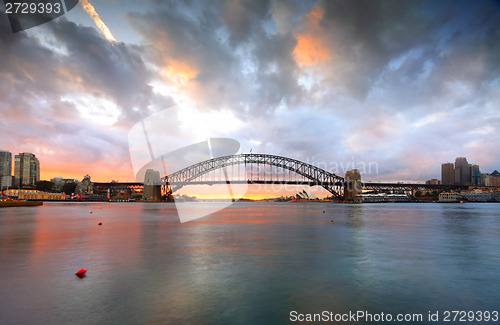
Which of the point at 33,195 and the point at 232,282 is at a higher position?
the point at 232,282

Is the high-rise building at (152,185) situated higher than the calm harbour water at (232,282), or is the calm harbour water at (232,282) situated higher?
the high-rise building at (152,185)

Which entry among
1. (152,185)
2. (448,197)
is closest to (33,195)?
(152,185)

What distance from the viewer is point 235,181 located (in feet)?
409

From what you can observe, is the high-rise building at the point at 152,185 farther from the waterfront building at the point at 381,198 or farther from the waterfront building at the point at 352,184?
the waterfront building at the point at 381,198

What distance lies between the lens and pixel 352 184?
420 ft

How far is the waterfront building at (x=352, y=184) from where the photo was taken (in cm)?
12834

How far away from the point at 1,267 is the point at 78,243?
22.9ft

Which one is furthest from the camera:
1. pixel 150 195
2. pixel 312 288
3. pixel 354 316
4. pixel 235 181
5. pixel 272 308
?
pixel 150 195

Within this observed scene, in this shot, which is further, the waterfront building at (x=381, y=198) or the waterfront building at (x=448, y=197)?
the waterfront building at (x=448, y=197)

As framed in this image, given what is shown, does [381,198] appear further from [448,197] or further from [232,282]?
[232,282]

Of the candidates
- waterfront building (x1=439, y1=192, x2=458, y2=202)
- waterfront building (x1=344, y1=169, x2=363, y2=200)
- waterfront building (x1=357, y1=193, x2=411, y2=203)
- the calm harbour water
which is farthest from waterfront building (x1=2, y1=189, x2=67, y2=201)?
waterfront building (x1=439, y1=192, x2=458, y2=202)

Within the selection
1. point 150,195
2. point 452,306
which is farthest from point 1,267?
point 150,195

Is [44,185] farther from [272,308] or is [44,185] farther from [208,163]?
[272,308]

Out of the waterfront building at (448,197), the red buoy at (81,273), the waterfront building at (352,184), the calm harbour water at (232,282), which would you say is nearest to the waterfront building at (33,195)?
the waterfront building at (352,184)
